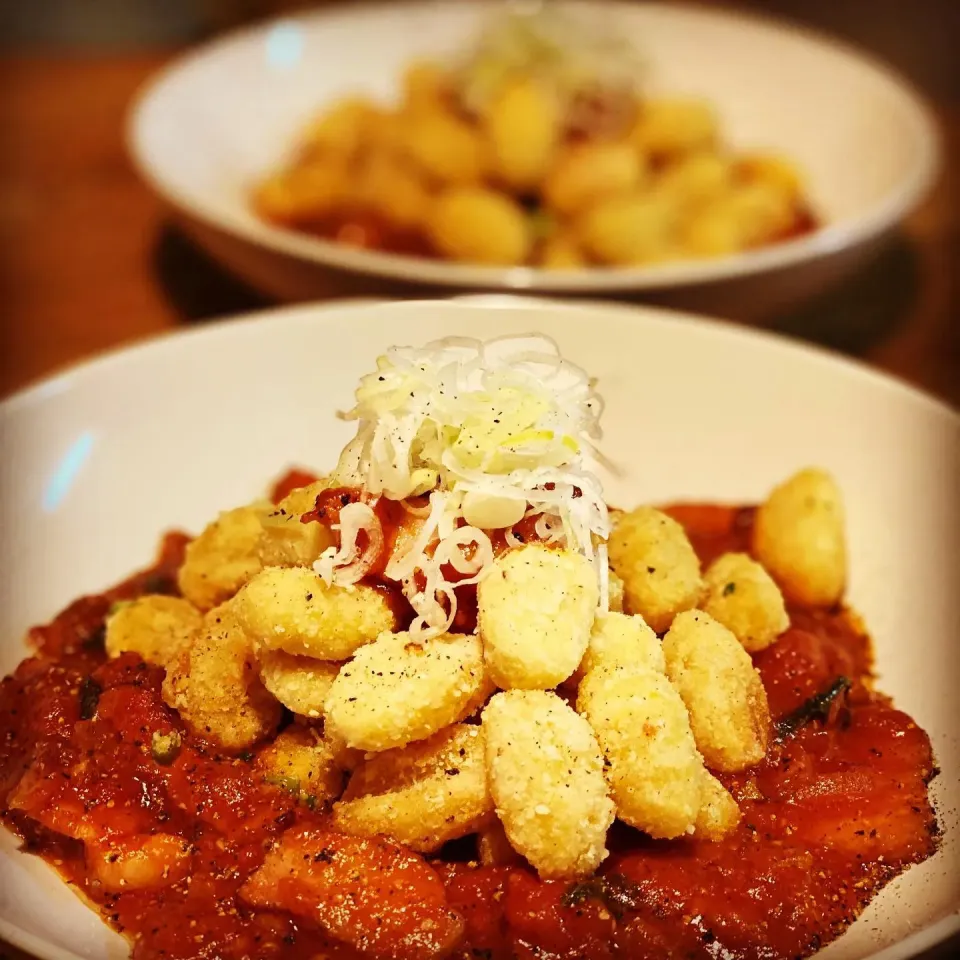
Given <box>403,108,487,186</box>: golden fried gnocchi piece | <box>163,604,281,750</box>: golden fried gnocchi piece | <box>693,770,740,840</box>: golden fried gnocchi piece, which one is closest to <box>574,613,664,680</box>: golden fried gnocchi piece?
<box>693,770,740,840</box>: golden fried gnocchi piece

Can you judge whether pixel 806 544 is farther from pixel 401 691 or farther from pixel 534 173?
pixel 534 173

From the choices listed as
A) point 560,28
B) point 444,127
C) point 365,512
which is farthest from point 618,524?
point 560,28

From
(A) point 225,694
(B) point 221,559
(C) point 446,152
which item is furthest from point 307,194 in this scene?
(A) point 225,694

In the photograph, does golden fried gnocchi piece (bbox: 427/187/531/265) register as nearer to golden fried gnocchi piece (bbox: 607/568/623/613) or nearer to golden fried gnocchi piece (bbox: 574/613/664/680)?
golden fried gnocchi piece (bbox: 607/568/623/613)

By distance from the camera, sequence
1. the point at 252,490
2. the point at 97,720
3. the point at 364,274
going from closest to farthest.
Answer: the point at 97,720 → the point at 252,490 → the point at 364,274

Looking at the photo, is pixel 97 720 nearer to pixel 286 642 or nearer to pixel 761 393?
pixel 286 642

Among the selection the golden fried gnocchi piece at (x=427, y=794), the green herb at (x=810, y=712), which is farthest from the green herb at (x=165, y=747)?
the green herb at (x=810, y=712)
